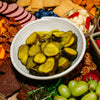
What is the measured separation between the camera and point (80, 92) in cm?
89

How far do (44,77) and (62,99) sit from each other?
0.49ft

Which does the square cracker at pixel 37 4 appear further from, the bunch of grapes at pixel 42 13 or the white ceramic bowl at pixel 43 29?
the white ceramic bowl at pixel 43 29

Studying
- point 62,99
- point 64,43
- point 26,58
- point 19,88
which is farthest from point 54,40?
point 19,88

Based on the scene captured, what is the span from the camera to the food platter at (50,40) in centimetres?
109

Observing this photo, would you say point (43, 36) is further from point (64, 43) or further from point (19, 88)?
point (19, 88)

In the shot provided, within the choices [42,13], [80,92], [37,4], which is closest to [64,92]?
[80,92]

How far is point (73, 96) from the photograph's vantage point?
0.95m

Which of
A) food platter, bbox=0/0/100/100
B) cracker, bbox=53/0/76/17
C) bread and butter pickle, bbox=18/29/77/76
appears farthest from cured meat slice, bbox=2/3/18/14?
bread and butter pickle, bbox=18/29/77/76

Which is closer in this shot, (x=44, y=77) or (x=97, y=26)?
(x=44, y=77)

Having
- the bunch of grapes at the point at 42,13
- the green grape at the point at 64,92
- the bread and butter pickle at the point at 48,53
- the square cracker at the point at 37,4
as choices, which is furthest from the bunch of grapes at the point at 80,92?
the square cracker at the point at 37,4

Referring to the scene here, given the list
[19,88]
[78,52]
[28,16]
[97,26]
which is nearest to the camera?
[78,52]

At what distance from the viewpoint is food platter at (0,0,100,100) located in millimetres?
1092

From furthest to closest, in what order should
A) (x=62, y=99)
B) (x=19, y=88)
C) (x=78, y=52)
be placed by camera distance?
(x=19, y=88), (x=78, y=52), (x=62, y=99)

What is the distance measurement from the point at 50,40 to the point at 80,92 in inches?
13.5
